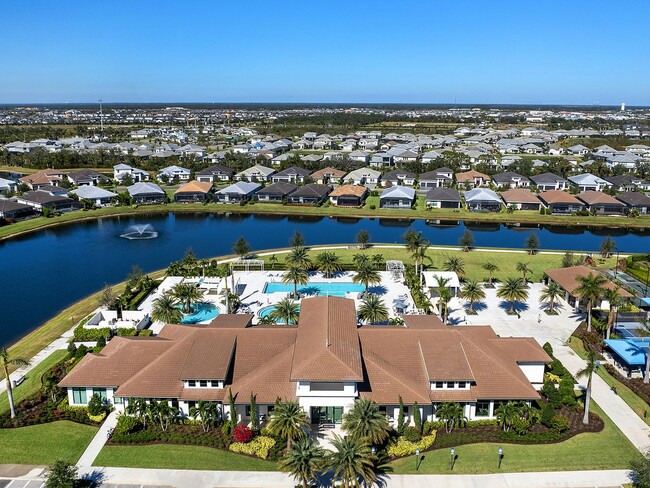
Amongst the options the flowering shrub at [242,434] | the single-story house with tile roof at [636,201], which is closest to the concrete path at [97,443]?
the flowering shrub at [242,434]

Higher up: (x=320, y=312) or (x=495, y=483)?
(x=320, y=312)

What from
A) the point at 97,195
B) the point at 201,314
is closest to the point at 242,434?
the point at 201,314

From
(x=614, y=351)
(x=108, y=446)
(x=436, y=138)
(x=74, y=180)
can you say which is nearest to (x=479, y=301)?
(x=614, y=351)

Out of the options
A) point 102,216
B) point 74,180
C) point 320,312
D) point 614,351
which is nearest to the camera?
point 320,312

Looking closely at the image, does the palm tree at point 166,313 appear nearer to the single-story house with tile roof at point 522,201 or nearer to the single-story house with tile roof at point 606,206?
the single-story house with tile roof at point 522,201

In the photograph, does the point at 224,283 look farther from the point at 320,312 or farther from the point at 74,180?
the point at 74,180

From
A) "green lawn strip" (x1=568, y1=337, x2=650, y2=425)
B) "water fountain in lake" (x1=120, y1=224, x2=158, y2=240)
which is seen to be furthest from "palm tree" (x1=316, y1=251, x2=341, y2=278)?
"water fountain in lake" (x1=120, y1=224, x2=158, y2=240)

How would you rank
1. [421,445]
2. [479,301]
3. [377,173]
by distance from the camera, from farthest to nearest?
1. [377,173]
2. [479,301]
3. [421,445]
